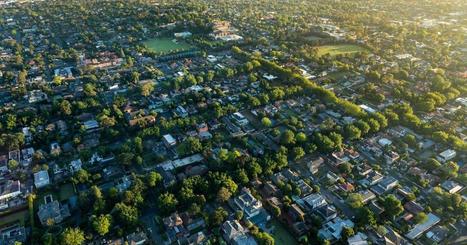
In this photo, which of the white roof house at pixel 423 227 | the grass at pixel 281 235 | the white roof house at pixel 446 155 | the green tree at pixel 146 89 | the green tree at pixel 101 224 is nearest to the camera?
the green tree at pixel 101 224

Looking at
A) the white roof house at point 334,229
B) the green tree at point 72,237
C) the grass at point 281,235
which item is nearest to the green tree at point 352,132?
the white roof house at point 334,229

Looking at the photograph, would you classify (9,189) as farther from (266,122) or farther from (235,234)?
(266,122)

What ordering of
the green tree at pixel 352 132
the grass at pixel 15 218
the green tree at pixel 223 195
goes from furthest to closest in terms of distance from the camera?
the green tree at pixel 352 132, the green tree at pixel 223 195, the grass at pixel 15 218

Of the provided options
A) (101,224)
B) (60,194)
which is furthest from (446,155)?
(60,194)

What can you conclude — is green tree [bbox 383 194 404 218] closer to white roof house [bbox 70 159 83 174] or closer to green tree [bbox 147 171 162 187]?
green tree [bbox 147 171 162 187]

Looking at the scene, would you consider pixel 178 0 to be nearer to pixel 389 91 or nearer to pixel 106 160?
pixel 389 91

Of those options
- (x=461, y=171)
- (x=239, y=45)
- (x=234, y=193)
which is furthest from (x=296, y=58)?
(x=234, y=193)

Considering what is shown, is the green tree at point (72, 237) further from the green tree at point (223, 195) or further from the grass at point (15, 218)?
the green tree at point (223, 195)
